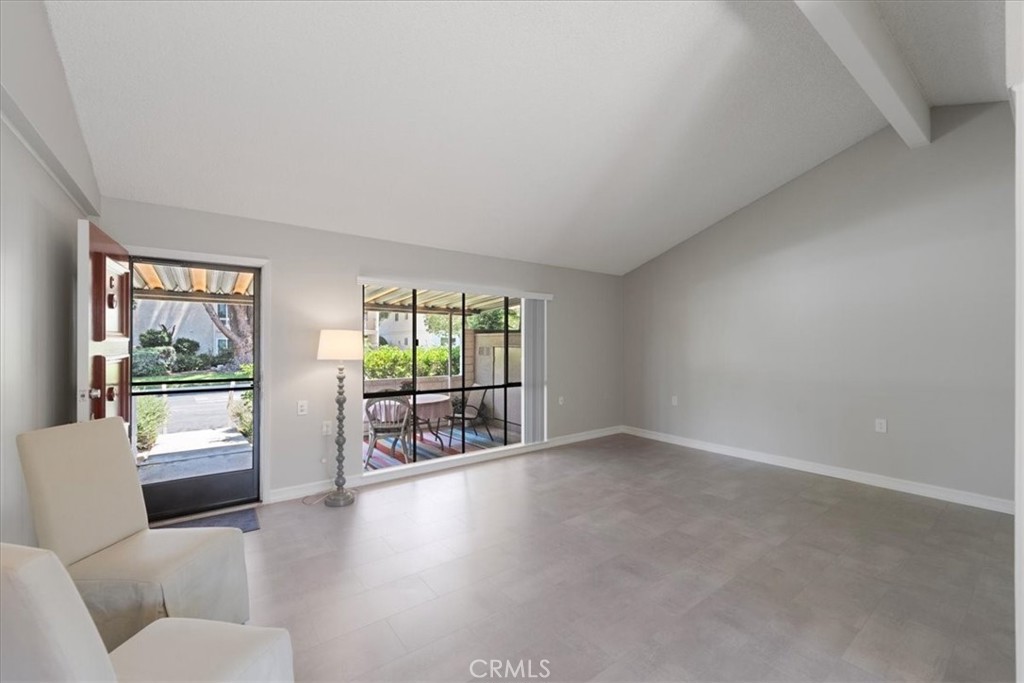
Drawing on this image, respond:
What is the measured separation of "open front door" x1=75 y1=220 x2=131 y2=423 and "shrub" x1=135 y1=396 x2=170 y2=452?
411 millimetres

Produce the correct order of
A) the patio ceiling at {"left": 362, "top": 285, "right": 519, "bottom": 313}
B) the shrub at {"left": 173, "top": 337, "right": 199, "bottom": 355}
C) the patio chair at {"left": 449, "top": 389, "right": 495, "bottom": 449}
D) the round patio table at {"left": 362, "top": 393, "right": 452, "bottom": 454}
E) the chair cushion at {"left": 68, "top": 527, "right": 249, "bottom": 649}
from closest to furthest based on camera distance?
the chair cushion at {"left": 68, "top": 527, "right": 249, "bottom": 649}
the shrub at {"left": 173, "top": 337, "right": 199, "bottom": 355}
the patio ceiling at {"left": 362, "top": 285, "right": 519, "bottom": 313}
the round patio table at {"left": 362, "top": 393, "right": 452, "bottom": 454}
the patio chair at {"left": 449, "top": 389, "right": 495, "bottom": 449}

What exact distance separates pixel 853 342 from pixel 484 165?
155 inches

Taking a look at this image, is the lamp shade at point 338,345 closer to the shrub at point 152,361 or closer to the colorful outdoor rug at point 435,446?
the shrub at point 152,361

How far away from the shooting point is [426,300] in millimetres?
4836

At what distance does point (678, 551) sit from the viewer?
9.36 feet

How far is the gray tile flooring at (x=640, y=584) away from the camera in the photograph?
1.90 metres

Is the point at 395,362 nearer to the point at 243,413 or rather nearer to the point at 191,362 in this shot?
the point at 243,413

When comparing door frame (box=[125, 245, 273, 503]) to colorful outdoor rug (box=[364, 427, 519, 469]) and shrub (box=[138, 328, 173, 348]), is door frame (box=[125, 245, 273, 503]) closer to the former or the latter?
shrub (box=[138, 328, 173, 348])

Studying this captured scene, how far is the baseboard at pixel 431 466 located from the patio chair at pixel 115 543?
1730mm

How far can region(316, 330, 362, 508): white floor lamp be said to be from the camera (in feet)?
11.9

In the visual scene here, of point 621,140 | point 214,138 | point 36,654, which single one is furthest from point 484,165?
point 36,654

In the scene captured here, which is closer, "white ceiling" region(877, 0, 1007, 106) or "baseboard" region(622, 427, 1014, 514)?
"white ceiling" region(877, 0, 1007, 106)

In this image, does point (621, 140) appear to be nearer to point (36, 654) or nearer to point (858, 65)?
point (858, 65)

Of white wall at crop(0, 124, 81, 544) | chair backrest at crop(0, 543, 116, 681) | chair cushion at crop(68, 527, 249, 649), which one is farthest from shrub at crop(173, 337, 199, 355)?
chair backrest at crop(0, 543, 116, 681)
